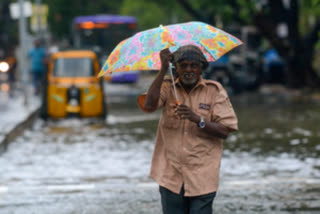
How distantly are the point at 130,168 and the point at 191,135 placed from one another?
5.42 m

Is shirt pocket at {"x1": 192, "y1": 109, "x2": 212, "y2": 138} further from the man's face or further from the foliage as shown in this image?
the foliage

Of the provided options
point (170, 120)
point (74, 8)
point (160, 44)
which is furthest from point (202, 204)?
point (74, 8)

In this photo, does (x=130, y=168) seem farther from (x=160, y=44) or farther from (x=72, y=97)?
(x=72, y=97)

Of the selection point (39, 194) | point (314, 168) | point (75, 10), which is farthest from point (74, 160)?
point (75, 10)

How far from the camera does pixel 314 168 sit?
9969mm

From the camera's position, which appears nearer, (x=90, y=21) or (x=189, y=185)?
(x=189, y=185)

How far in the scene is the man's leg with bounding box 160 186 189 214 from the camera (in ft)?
16.0

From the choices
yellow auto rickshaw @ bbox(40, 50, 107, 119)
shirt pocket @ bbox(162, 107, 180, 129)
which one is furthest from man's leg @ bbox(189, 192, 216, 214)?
yellow auto rickshaw @ bbox(40, 50, 107, 119)

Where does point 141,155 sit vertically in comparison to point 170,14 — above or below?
below

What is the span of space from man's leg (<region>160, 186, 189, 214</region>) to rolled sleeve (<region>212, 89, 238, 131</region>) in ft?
1.70

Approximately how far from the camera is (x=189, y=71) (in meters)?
4.86

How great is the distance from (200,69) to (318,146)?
768 cm

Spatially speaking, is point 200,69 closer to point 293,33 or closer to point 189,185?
point 189,185

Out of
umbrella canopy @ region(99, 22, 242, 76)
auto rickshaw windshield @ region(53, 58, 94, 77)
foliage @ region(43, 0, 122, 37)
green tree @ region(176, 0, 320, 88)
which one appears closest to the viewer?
umbrella canopy @ region(99, 22, 242, 76)
